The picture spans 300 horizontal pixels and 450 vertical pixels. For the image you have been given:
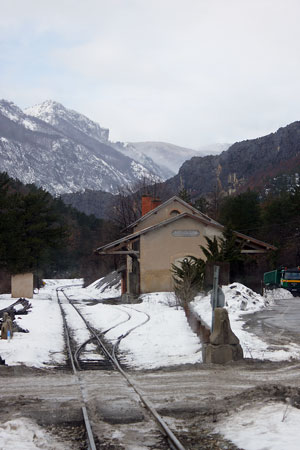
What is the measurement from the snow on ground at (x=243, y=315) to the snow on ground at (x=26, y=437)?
6982mm

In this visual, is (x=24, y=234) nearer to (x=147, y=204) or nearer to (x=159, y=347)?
(x=147, y=204)

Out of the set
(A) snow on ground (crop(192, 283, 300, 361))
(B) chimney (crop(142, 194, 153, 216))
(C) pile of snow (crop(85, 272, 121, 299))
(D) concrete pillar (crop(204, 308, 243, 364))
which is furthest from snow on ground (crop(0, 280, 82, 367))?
(C) pile of snow (crop(85, 272, 121, 299))

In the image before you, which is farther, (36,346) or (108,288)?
(108,288)

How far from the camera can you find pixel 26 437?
7859 mm

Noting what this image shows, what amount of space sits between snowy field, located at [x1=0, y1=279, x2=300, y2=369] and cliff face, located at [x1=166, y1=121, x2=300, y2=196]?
132438 mm

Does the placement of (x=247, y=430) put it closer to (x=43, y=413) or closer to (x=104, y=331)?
(x=43, y=413)

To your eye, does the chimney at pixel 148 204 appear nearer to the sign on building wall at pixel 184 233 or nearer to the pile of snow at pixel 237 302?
the sign on building wall at pixel 184 233

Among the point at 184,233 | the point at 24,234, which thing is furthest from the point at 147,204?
the point at 24,234

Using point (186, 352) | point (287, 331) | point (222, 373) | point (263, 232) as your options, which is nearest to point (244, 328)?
point (287, 331)

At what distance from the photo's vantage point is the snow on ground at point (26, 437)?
7477 mm

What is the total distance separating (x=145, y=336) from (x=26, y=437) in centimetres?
1129

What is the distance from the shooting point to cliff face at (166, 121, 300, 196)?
168 m

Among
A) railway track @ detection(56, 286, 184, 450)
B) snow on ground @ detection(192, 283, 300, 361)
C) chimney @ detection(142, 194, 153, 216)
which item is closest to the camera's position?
railway track @ detection(56, 286, 184, 450)

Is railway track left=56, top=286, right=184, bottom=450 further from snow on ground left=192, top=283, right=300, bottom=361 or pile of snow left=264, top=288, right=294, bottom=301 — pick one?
pile of snow left=264, top=288, right=294, bottom=301
